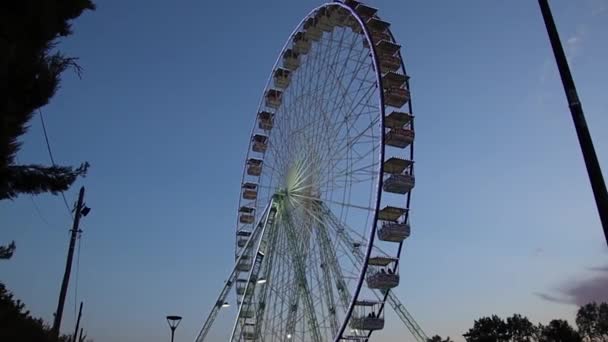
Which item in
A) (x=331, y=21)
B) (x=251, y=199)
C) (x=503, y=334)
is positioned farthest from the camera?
(x=503, y=334)

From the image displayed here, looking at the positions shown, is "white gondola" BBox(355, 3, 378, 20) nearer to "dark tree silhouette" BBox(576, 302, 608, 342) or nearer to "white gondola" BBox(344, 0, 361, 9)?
"white gondola" BBox(344, 0, 361, 9)

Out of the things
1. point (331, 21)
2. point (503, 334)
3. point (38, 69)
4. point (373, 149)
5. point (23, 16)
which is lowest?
point (503, 334)

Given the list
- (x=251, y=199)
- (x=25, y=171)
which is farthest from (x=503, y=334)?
(x=25, y=171)

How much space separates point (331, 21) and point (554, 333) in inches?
1567

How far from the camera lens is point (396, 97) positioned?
82.5 ft

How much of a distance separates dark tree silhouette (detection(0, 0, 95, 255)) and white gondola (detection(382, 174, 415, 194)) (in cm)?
1679

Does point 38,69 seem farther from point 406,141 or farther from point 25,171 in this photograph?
point 406,141

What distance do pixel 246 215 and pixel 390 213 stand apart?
13.5 m

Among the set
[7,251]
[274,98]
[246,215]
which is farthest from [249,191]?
[7,251]

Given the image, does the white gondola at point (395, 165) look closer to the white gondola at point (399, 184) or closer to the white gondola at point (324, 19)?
the white gondola at point (399, 184)

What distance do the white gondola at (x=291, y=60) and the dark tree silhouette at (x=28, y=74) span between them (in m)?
24.1

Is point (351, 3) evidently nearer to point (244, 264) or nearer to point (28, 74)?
point (244, 264)

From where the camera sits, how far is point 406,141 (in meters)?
24.7

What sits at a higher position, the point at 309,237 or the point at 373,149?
the point at 373,149
